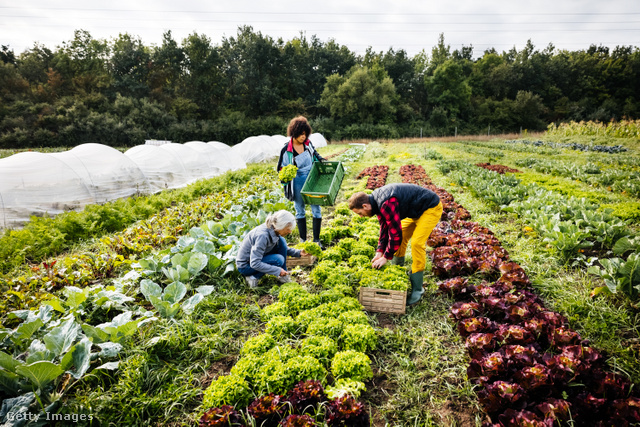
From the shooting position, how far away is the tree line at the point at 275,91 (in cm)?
3564

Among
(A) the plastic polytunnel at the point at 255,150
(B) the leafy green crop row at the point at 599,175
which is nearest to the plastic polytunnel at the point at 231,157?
(A) the plastic polytunnel at the point at 255,150

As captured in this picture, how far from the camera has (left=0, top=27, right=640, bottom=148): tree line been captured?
35.6 metres

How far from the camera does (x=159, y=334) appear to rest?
335cm

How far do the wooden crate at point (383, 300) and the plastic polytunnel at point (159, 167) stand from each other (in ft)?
35.0

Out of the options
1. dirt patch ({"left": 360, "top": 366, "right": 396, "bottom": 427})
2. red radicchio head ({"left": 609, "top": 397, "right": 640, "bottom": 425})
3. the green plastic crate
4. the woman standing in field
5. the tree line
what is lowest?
dirt patch ({"left": 360, "top": 366, "right": 396, "bottom": 427})

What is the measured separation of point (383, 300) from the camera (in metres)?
3.95

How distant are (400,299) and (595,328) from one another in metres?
2.17

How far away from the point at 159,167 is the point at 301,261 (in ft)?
32.2

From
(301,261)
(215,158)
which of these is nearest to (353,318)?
(301,261)

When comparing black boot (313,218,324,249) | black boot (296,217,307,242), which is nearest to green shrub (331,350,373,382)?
black boot (313,218,324,249)

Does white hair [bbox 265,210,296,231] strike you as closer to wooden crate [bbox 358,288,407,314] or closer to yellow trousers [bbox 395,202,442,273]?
wooden crate [bbox 358,288,407,314]

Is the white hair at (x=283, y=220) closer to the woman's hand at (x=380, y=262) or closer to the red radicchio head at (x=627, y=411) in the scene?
the woman's hand at (x=380, y=262)

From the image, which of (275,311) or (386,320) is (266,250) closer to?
(275,311)

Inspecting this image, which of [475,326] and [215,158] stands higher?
[215,158]
